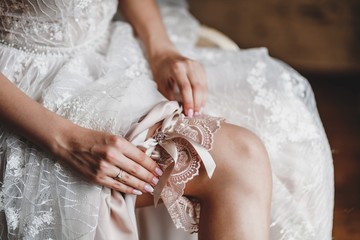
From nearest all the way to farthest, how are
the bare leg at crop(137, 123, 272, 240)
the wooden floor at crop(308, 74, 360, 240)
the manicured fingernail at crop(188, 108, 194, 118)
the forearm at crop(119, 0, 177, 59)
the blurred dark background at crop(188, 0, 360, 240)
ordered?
the bare leg at crop(137, 123, 272, 240) → the manicured fingernail at crop(188, 108, 194, 118) → the forearm at crop(119, 0, 177, 59) → the wooden floor at crop(308, 74, 360, 240) → the blurred dark background at crop(188, 0, 360, 240)

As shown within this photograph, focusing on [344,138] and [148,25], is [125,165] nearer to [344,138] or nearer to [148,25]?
[148,25]

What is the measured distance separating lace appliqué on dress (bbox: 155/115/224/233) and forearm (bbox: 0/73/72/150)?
0.54ft

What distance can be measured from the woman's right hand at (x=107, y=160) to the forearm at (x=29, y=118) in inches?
0.6

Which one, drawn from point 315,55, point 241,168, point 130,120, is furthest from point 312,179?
point 315,55

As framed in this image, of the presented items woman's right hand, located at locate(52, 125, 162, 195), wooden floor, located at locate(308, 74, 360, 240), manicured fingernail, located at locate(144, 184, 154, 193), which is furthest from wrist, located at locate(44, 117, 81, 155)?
wooden floor, located at locate(308, 74, 360, 240)

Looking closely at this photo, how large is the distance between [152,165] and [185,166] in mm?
51

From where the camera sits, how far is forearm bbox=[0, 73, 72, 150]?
2.52 ft

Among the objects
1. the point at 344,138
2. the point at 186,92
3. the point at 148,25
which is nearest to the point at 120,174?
the point at 186,92

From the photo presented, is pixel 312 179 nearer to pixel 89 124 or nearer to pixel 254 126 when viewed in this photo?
pixel 254 126

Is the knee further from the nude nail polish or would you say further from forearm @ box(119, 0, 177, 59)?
forearm @ box(119, 0, 177, 59)

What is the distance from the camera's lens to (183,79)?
3.02 ft

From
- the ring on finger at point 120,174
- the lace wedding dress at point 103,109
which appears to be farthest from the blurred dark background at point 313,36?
the ring on finger at point 120,174

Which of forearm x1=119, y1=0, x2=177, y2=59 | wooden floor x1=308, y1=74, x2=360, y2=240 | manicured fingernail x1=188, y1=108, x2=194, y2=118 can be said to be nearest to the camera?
manicured fingernail x1=188, y1=108, x2=194, y2=118

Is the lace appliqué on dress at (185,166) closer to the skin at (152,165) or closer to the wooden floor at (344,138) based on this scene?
the skin at (152,165)
